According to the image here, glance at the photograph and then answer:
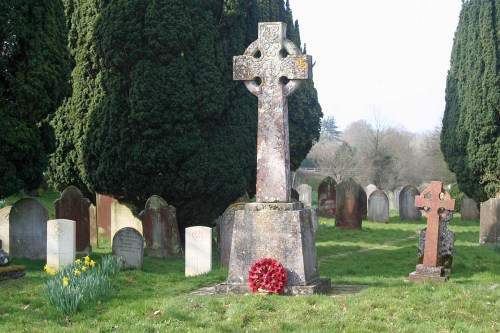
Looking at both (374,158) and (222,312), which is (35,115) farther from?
(374,158)

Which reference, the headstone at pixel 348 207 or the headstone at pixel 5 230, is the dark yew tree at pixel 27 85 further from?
the headstone at pixel 348 207

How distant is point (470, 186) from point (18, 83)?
15753 mm

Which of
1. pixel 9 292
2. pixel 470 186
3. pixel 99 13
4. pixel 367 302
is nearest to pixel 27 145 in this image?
pixel 9 292

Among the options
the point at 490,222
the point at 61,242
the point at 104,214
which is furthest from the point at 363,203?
the point at 61,242

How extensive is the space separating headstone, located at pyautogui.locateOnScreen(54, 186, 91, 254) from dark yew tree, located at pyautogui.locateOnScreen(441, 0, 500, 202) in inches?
510

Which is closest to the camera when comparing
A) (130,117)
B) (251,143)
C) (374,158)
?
(130,117)

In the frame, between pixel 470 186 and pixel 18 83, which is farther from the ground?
pixel 18 83

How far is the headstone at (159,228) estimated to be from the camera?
16.1 metres

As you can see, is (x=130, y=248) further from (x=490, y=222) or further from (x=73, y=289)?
(x=490, y=222)

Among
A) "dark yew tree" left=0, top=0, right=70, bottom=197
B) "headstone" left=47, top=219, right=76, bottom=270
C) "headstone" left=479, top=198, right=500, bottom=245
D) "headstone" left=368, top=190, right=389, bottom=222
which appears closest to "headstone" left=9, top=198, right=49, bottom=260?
"dark yew tree" left=0, top=0, right=70, bottom=197

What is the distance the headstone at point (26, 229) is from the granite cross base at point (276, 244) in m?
5.58

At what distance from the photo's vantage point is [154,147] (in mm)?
16578

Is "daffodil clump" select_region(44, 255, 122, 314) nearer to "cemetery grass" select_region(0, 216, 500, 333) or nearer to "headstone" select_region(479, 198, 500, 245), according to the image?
"cemetery grass" select_region(0, 216, 500, 333)

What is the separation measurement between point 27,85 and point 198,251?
450 cm
